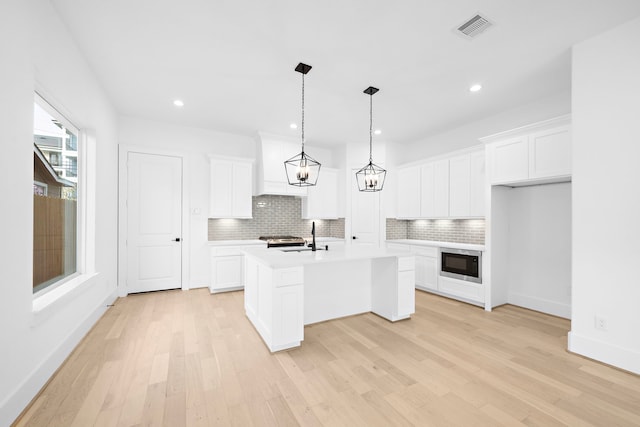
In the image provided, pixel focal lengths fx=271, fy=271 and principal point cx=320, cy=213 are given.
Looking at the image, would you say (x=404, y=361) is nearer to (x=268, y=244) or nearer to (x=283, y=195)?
(x=268, y=244)

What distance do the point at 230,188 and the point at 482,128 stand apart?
175 inches

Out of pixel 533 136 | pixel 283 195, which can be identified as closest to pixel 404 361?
pixel 533 136

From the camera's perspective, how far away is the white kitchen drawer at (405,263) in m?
3.24

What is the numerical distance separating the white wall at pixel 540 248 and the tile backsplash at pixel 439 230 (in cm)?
55

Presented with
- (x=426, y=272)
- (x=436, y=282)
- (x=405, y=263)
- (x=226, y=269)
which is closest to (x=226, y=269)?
(x=226, y=269)

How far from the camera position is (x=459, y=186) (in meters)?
4.49

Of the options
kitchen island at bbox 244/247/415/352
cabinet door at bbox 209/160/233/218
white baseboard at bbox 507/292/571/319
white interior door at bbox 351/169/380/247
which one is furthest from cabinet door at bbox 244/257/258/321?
white baseboard at bbox 507/292/571/319

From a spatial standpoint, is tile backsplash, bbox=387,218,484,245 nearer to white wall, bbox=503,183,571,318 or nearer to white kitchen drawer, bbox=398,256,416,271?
white wall, bbox=503,183,571,318

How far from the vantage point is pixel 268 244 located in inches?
192

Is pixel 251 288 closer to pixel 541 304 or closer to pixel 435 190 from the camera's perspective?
pixel 435 190

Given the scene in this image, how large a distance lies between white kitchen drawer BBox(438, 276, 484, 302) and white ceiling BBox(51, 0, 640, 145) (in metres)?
2.64

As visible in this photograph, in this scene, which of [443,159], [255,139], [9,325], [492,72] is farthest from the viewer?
[255,139]

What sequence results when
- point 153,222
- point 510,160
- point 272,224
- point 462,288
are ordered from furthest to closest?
point 272,224 → point 153,222 → point 462,288 → point 510,160

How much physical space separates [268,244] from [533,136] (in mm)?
4157
